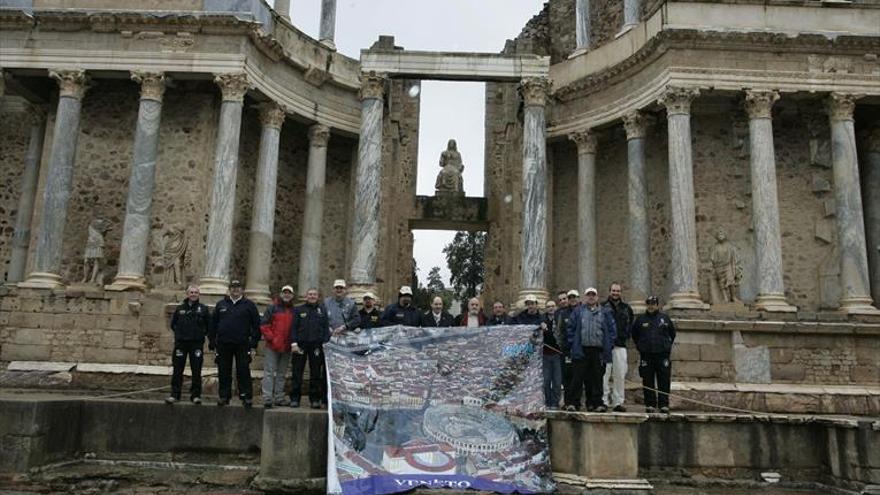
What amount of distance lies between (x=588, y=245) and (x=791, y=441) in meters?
8.87

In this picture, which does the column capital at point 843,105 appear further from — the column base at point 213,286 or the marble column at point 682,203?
the column base at point 213,286

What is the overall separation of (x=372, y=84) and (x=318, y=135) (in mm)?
2617

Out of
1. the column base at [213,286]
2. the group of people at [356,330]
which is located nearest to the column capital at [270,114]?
the column base at [213,286]

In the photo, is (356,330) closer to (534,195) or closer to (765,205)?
(534,195)

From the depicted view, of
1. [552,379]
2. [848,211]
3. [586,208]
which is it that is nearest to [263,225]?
[586,208]

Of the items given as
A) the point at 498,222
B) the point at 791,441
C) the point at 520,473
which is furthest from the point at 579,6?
the point at 520,473

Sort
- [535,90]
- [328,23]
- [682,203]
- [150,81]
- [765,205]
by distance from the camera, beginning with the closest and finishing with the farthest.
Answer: [765,205] → [682,203] → [150,81] → [535,90] → [328,23]

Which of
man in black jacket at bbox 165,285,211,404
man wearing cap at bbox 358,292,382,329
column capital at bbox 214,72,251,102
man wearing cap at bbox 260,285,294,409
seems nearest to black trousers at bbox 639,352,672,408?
man wearing cap at bbox 358,292,382,329

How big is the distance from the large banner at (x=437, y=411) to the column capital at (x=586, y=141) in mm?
A: 10023

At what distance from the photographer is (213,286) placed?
1466 cm

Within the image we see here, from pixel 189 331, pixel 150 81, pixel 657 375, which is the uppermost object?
pixel 150 81

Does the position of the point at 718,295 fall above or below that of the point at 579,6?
below

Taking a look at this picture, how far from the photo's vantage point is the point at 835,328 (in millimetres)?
13500

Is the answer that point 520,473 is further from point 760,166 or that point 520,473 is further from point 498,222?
point 498,222
